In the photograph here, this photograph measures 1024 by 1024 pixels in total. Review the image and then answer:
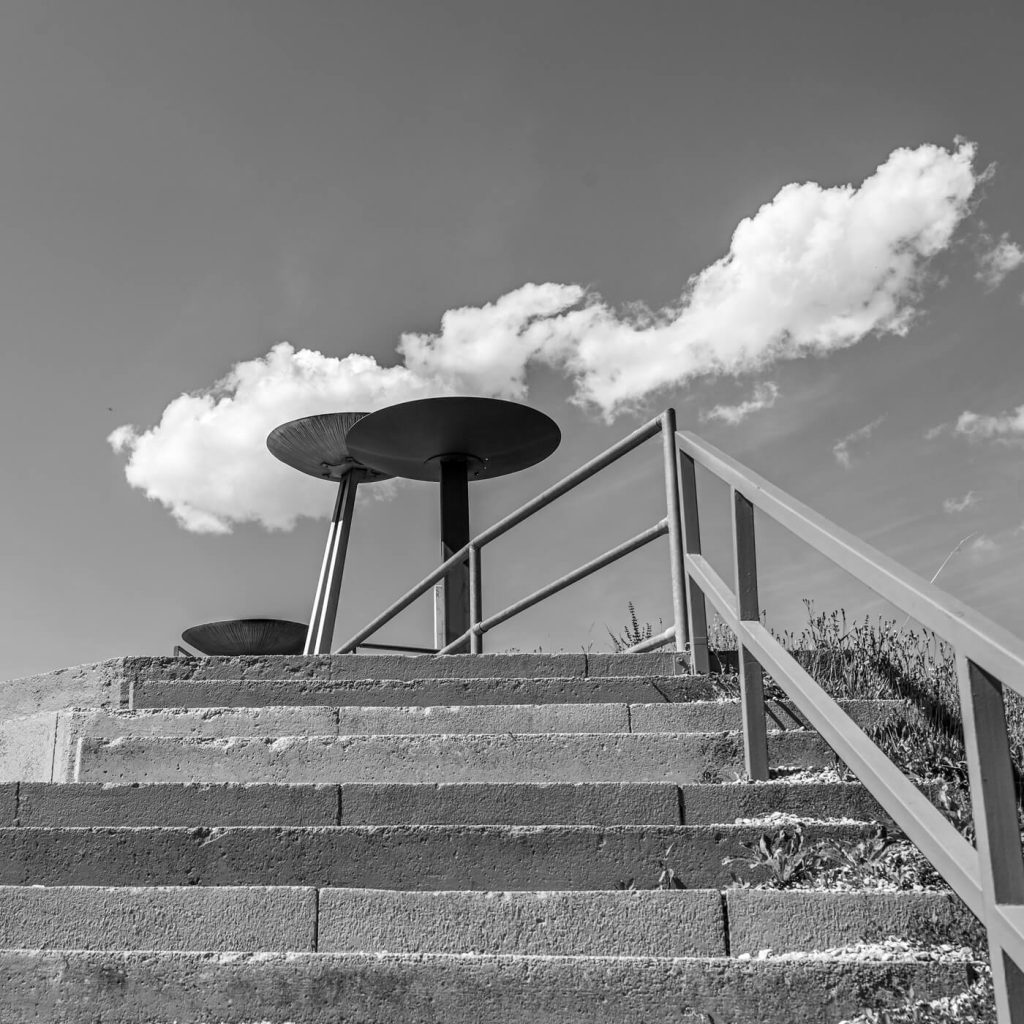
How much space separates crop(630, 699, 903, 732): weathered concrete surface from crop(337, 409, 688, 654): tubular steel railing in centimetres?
75

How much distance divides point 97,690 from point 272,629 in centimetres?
1213

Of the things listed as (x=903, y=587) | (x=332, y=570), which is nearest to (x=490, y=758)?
(x=903, y=587)

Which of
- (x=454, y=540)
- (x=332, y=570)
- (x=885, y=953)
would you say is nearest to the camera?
(x=885, y=953)

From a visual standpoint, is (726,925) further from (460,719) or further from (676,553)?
(676,553)

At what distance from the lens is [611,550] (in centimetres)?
546

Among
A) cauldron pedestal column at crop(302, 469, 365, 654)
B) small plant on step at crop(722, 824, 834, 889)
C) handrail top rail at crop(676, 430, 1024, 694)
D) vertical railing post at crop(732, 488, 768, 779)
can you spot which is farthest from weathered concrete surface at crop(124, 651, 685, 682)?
cauldron pedestal column at crop(302, 469, 365, 654)

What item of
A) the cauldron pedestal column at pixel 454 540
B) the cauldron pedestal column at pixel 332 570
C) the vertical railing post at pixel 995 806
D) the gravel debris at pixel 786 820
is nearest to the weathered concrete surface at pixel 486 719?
the gravel debris at pixel 786 820

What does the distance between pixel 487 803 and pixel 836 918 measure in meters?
1.11

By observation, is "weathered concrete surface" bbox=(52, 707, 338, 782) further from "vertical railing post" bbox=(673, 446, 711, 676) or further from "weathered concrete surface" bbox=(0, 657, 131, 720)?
"vertical railing post" bbox=(673, 446, 711, 676)

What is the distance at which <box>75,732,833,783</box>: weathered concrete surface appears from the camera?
392cm

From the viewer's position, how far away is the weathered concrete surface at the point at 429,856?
313 cm

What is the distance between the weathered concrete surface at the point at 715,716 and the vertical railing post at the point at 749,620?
37cm

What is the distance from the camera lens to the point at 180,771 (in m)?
4.25

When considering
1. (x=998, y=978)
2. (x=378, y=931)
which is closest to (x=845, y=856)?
(x=998, y=978)
